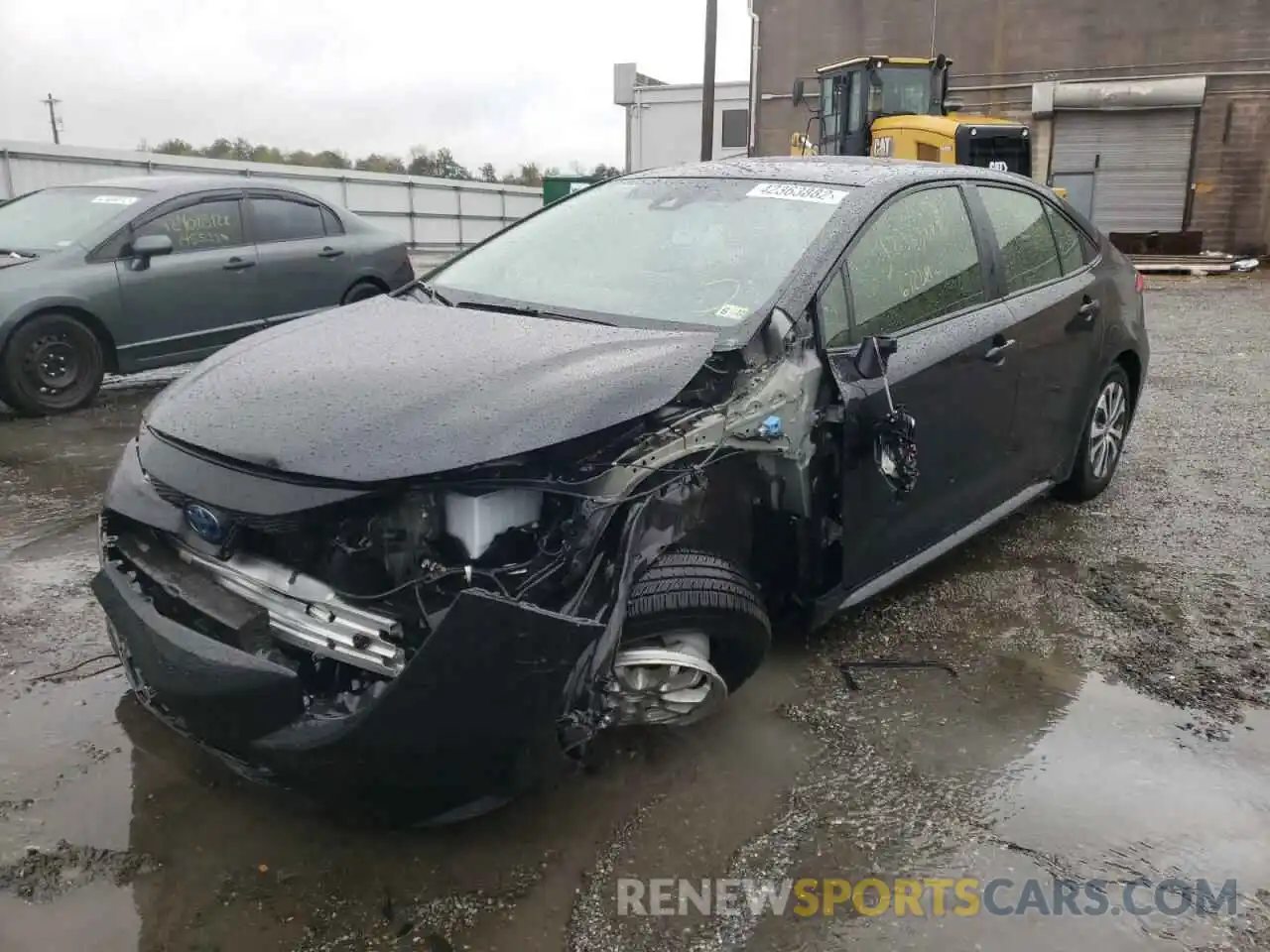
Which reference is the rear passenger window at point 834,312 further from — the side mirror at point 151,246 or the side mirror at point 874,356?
the side mirror at point 151,246

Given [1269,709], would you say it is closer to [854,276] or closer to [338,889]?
[854,276]

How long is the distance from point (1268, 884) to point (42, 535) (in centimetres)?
456

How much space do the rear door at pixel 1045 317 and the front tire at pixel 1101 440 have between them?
260mm

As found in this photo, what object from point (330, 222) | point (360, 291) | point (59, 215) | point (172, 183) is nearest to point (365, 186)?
point (330, 222)

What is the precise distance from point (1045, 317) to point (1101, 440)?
1144 mm

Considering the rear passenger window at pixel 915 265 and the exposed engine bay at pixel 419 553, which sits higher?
the rear passenger window at pixel 915 265

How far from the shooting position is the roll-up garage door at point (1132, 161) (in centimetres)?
2175

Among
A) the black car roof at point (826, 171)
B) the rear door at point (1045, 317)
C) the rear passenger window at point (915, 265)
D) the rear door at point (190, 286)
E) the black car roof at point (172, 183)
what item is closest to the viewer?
the rear passenger window at point (915, 265)

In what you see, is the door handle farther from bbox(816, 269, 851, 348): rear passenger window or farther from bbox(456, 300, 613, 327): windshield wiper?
bbox(456, 300, 613, 327): windshield wiper

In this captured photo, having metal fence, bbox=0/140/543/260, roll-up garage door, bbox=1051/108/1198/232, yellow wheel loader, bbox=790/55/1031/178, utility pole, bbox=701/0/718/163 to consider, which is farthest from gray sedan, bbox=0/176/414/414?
roll-up garage door, bbox=1051/108/1198/232

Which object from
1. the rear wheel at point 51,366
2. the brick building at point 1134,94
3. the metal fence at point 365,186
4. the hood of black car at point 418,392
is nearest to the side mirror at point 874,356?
the hood of black car at point 418,392

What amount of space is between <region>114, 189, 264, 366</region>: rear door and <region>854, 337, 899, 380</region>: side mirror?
214 inches

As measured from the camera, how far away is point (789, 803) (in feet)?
8.45

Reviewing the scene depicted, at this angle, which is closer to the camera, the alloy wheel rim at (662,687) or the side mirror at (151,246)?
the alloy wheel rim at (662,687)
